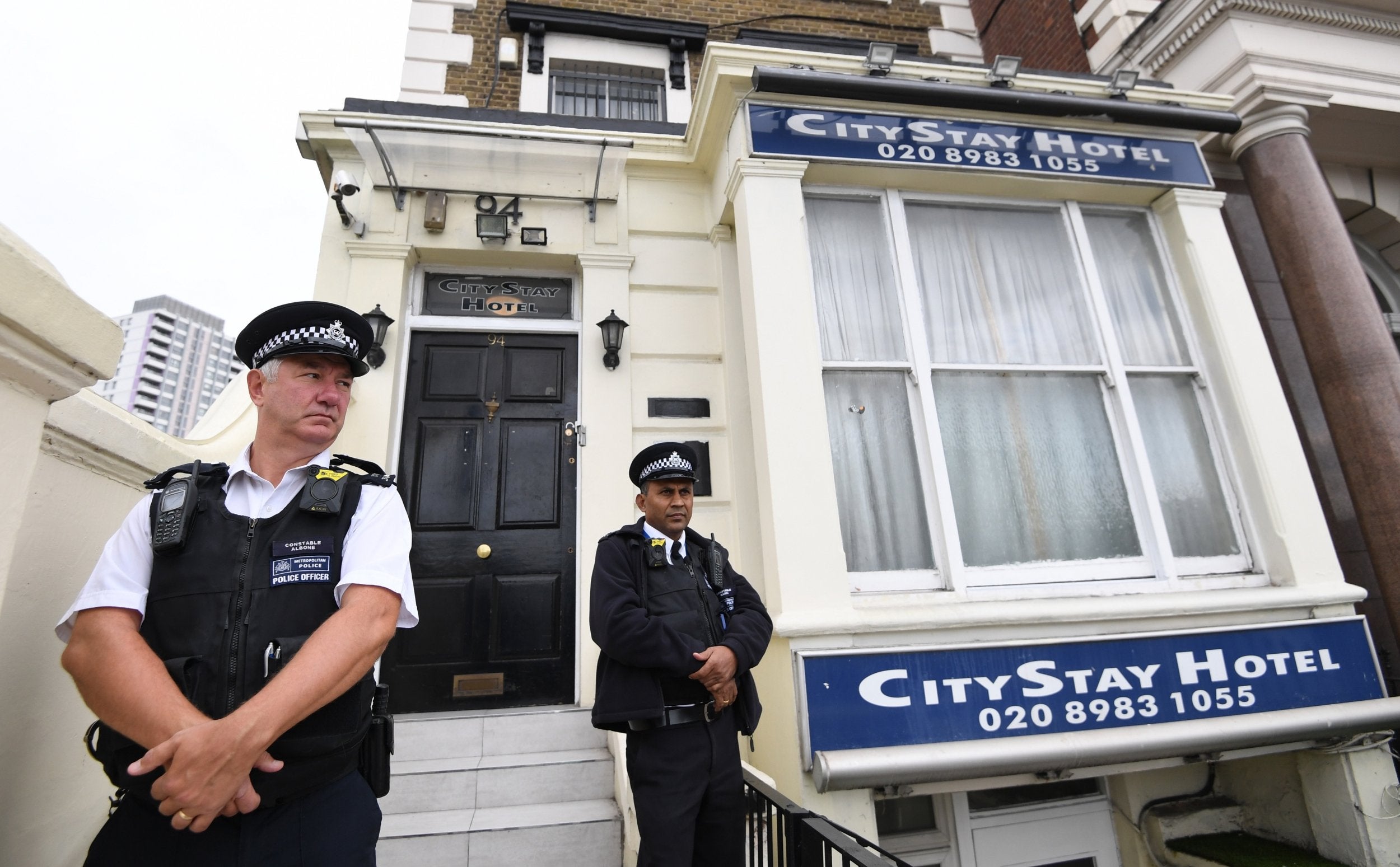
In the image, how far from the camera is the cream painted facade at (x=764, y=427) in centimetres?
327

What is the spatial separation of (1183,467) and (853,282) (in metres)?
2.65

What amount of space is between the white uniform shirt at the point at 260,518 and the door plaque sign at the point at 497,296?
363 cm

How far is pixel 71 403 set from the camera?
1.83m

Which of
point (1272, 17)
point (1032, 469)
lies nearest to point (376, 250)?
point (1032, 469)

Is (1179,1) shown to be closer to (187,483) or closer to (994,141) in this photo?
(994,141)

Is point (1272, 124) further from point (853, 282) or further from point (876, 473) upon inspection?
point (876, 473)

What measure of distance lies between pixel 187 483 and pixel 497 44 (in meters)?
7.12

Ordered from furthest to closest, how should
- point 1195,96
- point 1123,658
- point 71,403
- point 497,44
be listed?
1. point 497,44
2. point 1195,96
3. point 1123,658
4. point 71,403

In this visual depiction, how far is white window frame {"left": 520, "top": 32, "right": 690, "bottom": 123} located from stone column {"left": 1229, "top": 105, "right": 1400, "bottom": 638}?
5.31 m

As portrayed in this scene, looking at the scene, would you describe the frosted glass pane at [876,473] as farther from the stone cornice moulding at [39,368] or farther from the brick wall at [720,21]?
the brick wall at [720,21]

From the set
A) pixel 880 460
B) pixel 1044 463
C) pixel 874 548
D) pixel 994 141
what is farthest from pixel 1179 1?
pixel 874 548

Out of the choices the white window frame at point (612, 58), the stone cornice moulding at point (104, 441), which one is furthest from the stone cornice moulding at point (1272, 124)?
the stone cornice moulding at point (104, 441)

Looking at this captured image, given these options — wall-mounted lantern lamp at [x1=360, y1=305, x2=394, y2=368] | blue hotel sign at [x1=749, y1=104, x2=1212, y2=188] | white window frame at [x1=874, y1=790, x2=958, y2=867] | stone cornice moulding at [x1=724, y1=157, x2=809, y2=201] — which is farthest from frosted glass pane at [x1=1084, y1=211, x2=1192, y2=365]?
wall-mounted lantern lamp at [x1=360, y1=305, x2=394, y2=368]

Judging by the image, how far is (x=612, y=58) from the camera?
739cm
